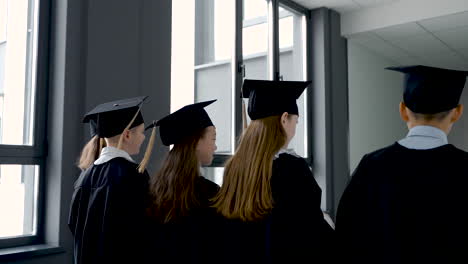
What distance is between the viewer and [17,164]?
249cm

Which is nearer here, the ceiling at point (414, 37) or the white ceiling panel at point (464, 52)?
the ceiling at point (414, 37)

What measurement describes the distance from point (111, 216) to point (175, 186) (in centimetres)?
25

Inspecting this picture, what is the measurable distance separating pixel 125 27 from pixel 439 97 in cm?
184

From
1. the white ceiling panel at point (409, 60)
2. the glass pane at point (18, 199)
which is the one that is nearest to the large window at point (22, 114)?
the glass pane at point (18, 199)

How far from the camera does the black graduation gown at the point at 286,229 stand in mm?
1694

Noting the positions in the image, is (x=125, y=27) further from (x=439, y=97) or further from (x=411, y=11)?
(x=411, y=11)

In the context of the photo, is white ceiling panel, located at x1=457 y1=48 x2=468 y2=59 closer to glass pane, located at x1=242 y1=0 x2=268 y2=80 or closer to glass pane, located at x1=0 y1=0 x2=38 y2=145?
glass pane, located at x1=242 y1=0 x2=268 y2=80

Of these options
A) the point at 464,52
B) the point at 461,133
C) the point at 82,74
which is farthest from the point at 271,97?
the point at 461,133

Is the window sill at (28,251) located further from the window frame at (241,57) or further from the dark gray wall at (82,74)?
the window frame at (241,57)

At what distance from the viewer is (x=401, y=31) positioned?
4863 millimetres

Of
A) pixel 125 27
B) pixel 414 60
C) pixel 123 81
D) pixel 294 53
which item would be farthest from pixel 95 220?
pixel 414 60

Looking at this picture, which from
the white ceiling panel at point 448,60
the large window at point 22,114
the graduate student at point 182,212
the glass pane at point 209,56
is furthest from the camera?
the white ceiling panel at point 448,60

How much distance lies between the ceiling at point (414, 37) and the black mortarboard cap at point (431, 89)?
9.97ft

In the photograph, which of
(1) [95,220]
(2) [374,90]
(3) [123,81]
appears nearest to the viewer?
(1) [95,220]
